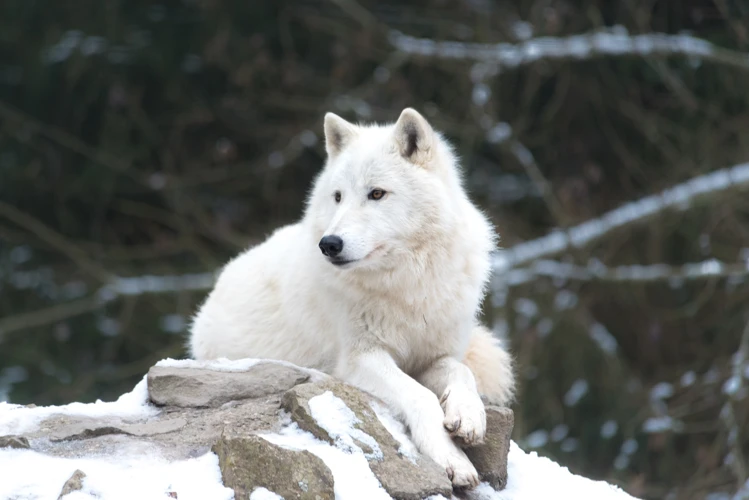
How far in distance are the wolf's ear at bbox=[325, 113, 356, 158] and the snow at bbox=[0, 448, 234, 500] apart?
1.90 m

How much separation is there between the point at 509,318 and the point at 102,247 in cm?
441

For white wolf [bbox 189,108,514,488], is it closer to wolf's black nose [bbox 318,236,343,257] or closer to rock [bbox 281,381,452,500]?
wolf's black nose [bbox 318,236,343,257]

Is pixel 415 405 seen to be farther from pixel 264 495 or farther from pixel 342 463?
pixel 264 495

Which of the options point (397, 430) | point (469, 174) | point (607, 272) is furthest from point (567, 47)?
point (397, 430)

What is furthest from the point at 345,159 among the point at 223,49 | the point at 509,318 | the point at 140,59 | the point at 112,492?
the point at 140,59

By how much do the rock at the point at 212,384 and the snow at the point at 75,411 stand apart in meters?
0.06

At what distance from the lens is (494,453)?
3.60 meters

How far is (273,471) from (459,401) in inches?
37.5

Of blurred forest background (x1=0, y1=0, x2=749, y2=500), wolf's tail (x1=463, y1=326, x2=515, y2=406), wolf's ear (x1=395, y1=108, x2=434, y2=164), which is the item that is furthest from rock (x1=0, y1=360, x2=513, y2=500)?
blurred forest background (x1=0, y1=0, x2=749, y2=500)

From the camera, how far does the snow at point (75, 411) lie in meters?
3.37

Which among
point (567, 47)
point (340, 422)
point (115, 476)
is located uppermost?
point (567, 47)

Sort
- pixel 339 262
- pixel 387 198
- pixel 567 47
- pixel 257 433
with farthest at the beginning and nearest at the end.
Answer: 1. pixel 567 47
2. pixel 387 198
3. pixel 339 262
4. pixel 257 433

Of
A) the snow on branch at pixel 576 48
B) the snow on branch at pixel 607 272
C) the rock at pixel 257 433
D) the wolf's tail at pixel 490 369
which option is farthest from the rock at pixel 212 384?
the snow on branch at pixel 576 48

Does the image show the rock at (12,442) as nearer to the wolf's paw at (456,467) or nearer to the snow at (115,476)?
the snow at (115,476)
